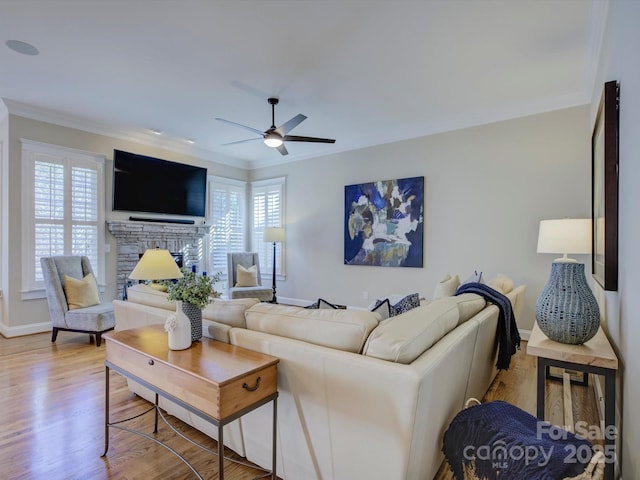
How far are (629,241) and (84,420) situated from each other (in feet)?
10.9

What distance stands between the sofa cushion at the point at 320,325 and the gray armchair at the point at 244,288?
3.65m

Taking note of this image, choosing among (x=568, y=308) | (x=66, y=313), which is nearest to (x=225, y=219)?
(x=66, y=313)

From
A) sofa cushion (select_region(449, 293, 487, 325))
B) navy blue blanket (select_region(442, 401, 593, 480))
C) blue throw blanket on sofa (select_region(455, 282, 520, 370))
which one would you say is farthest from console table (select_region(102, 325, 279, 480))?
blue throw blanket on sofa (select_region(455, 282, 520, 370))

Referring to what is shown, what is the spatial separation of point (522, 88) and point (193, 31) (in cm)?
337

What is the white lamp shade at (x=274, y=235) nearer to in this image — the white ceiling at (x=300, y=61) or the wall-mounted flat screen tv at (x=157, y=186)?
the wall-mounted flat screen tv at (x=157, y=186)

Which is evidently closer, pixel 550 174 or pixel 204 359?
pixel 204 359

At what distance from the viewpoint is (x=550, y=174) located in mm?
3910

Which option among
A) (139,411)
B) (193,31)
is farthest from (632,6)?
(139,411)

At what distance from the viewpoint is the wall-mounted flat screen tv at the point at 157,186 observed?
5.02m

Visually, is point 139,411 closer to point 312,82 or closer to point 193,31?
Answer: point 193,31

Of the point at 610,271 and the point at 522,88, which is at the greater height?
the point at 522,88

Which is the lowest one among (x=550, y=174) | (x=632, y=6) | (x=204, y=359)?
(x=204, y=359)

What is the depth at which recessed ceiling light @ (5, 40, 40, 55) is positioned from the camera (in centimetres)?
284

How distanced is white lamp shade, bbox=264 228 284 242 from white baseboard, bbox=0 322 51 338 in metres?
3.32
